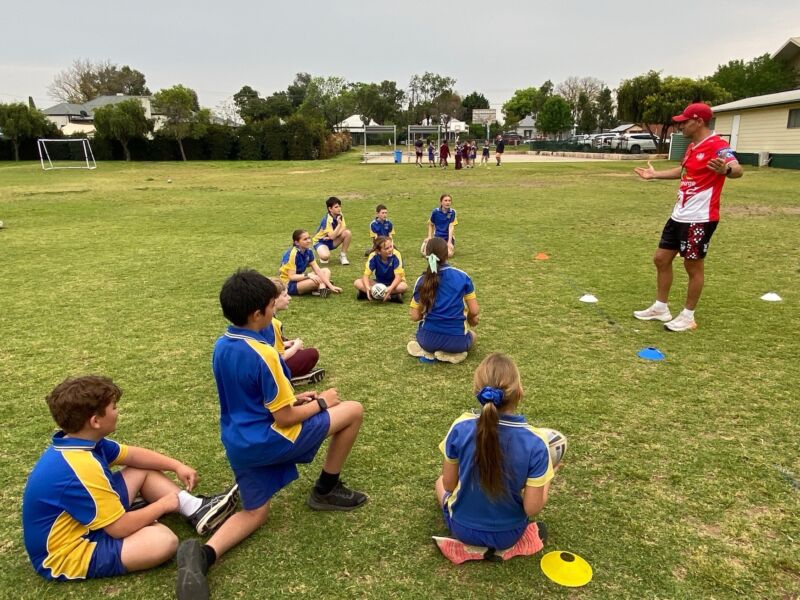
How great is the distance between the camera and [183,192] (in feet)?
65.8

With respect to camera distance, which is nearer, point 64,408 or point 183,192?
point 64,408

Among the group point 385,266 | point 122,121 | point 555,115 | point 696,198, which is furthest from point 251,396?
point 555,115

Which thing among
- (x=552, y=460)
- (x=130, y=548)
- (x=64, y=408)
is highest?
(x=64, y=408)

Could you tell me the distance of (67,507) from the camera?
2.34 meters

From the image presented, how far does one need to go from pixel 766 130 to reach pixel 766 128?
0.32ft

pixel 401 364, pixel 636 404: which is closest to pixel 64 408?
pixel 401 364

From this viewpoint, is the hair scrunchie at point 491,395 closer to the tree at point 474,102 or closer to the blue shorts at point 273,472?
the blue shorts at point 273,472

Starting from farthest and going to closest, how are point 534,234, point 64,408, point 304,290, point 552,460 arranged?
1. point 534,234
2. point 304,290
3. point 552,460
4. point 64,408

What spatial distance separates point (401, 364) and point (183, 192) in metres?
17.8

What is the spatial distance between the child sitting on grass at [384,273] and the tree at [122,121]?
4095 centimetres

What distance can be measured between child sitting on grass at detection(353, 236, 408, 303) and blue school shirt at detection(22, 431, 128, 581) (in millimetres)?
4365

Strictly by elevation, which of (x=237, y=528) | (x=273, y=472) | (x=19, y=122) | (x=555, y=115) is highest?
(x=555, y=115)

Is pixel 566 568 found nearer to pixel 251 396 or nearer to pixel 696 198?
pixel 251 396

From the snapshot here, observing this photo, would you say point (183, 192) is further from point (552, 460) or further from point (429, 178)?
point (552, 460)
